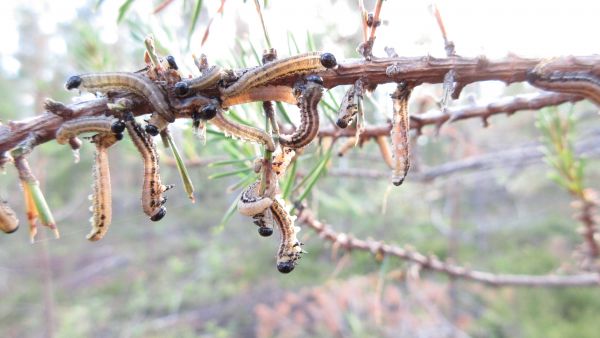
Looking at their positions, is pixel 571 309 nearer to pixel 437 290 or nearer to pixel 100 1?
pixel 437 290

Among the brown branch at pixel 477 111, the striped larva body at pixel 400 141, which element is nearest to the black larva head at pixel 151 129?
the striped larva body at pixel 400 141

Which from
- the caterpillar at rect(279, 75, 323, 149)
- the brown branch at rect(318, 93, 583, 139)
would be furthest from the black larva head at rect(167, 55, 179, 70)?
the brown branch at rect(318, 93, 583, 139)

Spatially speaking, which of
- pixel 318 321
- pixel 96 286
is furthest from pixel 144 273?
pixel 318 321

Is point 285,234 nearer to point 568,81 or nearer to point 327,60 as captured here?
point 327,60

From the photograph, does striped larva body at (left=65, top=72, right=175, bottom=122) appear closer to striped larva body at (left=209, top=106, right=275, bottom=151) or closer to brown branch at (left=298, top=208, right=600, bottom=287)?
striped larva body at (left=209, top=106, right=275, bottom=151)

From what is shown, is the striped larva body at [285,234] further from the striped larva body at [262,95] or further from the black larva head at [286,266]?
the striped larva body at [262,95]

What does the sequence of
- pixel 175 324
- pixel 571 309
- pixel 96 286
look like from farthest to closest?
pixel 96 286
pixel 175 324
pixel 571 309

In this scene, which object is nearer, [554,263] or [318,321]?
[318,321]

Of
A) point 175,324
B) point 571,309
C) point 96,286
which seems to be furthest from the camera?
point 96,286
